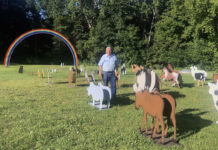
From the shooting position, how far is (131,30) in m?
31.8

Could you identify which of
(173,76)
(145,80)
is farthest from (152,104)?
(173,76)

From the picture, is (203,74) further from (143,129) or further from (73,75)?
(143,129)

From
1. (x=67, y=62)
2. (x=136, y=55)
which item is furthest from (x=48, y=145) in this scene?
(x=67, y=62)

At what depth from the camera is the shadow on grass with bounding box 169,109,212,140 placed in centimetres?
445

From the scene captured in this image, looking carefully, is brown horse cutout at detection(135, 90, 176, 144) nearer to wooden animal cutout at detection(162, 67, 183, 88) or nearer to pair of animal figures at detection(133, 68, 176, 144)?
pair of animal figures at detection(133, 68, 176, 144)

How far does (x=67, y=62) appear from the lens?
37.8 meters

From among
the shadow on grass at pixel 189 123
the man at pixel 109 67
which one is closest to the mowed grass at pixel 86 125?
the shadow on grass at pixel 189 123

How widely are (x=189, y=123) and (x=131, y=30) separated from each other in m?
28.0

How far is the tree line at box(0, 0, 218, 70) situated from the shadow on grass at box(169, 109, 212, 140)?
18553 millimetres

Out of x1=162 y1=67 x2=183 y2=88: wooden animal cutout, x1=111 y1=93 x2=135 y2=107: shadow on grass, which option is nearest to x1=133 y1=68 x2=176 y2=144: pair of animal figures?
x1=111 y1=93 x2=135 y2=107: shadow on grass

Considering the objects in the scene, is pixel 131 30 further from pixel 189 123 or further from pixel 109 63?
pixel 189 123

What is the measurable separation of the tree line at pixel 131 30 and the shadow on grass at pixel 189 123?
18553 millimetres

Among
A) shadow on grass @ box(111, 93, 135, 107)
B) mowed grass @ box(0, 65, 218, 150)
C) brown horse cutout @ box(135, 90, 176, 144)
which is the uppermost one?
brown horse cutout @ box(135, 90, 176, 144)

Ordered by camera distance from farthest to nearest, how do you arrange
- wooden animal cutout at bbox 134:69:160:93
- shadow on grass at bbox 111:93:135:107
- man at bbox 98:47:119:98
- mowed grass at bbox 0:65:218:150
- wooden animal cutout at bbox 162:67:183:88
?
wooden animal cutout at bbox 162:67:183:88 < man at bbox 98:47:119:98 < shadow on grass at bbox 111:93:135:107 < wooden animal cutout at bbox 134:69:160:93 < mowed grass at bbox 0:65:218:150
